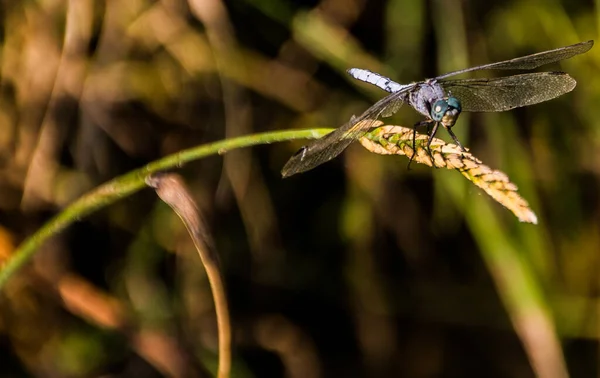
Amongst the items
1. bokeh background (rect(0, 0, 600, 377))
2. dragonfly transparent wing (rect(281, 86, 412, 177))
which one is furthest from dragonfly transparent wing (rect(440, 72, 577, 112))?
dragonfly transparent wing (rect(281, 86, 412, 177))

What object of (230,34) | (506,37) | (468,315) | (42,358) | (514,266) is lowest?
(42,358)

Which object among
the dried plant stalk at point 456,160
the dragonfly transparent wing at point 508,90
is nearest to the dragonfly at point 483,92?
the dragonfly transparent wing at point 508,90

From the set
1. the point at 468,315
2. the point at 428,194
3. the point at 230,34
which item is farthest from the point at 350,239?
the point at 230,34

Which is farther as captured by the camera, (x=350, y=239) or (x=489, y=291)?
(x=489, y=291)

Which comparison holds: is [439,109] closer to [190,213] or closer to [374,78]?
[374,78]

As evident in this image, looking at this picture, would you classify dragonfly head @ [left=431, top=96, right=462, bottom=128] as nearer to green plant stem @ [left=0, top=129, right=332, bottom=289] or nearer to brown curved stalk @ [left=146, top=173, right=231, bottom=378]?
green plant stem @ [left=0, top=129, right=332, bottom=289]

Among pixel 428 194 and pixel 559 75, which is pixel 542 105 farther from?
pixel 559 75

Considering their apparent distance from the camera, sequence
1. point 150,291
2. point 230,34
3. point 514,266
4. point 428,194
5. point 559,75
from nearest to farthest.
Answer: point 559,75, point 514,266, point 230,34, point 150,291, point 428,194

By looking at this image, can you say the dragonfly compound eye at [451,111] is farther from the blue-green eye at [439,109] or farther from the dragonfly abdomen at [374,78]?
the dragonfly abdomen at [374,78]
